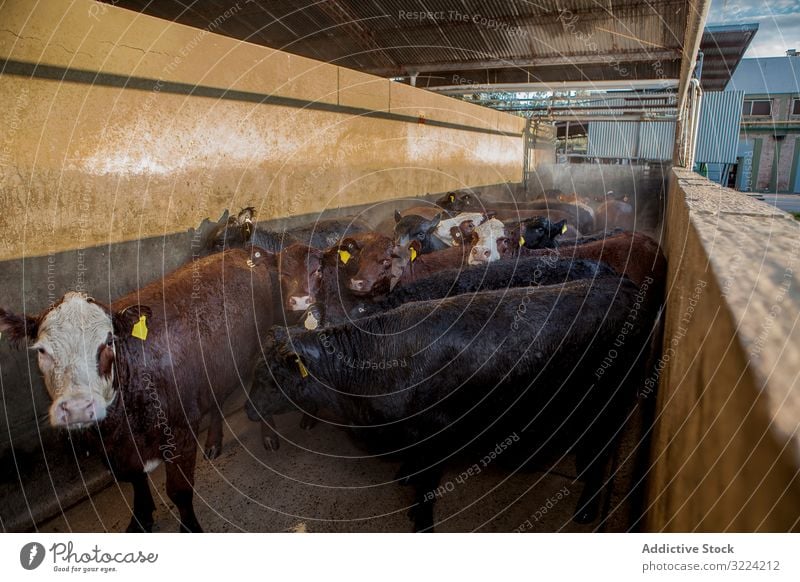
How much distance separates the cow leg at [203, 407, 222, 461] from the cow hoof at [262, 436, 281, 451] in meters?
0.37

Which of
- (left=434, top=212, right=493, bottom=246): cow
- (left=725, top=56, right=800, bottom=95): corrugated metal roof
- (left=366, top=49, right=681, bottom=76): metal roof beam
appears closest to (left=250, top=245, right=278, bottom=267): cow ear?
(left=434, top=212, right=493, bottom=246): cow

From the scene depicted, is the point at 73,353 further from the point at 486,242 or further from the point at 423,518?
the point at 486,242

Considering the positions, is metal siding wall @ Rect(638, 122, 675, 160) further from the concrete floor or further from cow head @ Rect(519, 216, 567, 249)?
the concrete floor

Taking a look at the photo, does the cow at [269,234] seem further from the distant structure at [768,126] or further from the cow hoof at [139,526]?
the distant structure at [768,126]

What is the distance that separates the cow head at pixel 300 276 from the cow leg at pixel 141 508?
2.17m

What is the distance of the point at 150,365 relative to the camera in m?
3.44

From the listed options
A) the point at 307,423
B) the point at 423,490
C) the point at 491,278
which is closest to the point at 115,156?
the point at 307,423

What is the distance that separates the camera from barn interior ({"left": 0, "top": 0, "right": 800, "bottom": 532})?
123cm

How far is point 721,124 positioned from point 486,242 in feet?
45.1

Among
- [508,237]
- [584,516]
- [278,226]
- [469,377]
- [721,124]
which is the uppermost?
[721,124]

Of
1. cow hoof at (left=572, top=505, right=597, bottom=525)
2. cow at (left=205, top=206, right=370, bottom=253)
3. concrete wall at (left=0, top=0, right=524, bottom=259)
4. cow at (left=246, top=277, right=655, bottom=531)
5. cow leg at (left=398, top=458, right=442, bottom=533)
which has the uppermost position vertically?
concrete wall at (left=0, top=0, right=524, bottom=259)

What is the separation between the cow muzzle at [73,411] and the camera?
2.64 m

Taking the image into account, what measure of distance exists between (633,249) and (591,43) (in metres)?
5.97
